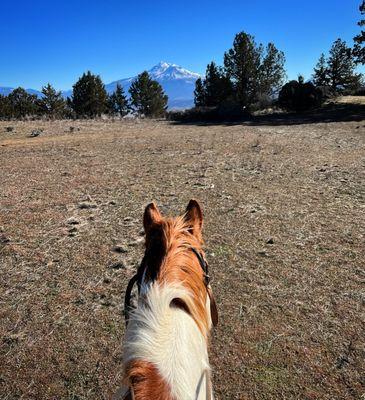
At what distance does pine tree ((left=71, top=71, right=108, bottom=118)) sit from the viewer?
45.8 metres

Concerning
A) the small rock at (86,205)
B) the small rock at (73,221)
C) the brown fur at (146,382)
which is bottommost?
the small rock at (73,221)

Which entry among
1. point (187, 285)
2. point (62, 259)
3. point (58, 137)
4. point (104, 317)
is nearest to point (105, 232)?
point (62, 259)

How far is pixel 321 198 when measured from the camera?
22.2 feet

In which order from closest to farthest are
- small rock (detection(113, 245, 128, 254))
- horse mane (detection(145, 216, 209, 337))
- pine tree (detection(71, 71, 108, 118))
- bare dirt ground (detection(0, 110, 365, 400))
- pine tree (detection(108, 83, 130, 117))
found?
horse mane (detection(145, 216, 209, 337))
bare dirt ground (detection(0, 110, 365, 400))
small rock (detection(113, 245, 128, 254))
pine tree (detection(71, 71, 108, 118))
pine tree (detection(108, 83, 130, 117))

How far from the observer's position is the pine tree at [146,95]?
50.1 m

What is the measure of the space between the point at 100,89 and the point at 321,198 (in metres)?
45.6

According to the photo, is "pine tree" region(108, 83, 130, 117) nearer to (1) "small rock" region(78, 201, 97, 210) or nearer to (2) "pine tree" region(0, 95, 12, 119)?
(2) "pine tree" region(0, 95, 12, 119)

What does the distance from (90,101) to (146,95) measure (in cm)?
879

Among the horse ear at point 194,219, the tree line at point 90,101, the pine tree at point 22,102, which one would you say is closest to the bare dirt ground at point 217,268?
the horse ear at point 194,219

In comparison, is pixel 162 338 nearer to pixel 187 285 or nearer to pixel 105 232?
pixel 187 285

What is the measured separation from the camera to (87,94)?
4662 centimetres

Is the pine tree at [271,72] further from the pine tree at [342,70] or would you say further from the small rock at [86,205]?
the small rock at [86,205]

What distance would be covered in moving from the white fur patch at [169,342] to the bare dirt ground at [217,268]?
5.31 ft

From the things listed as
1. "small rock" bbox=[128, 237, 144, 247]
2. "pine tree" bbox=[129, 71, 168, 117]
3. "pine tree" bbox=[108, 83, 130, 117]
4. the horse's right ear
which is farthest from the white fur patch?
"pine tree" bbox=[108, 83, 130, 117]
